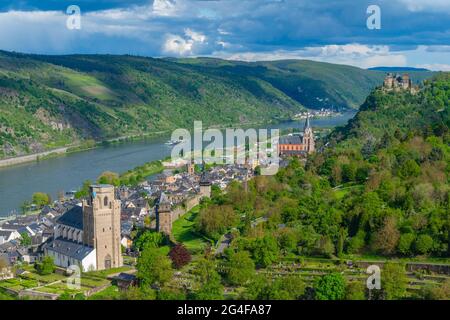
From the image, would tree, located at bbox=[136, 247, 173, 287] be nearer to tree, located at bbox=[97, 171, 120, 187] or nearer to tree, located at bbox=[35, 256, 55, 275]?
tree, located at bbox=[35, 256, 55, 275]

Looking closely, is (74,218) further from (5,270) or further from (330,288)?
(330,288)

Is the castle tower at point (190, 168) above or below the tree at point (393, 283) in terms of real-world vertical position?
below

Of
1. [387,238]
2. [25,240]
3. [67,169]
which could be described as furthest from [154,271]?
[67,169]

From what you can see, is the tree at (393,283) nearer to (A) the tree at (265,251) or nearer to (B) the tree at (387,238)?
(B) the tree at (387,238)

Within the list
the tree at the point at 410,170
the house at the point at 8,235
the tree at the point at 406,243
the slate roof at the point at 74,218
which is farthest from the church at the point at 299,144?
the tree at the point at 406,243

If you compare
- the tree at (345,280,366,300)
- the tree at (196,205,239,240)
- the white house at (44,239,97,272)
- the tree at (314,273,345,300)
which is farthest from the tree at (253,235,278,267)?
the white house at (44,239,97,272)
